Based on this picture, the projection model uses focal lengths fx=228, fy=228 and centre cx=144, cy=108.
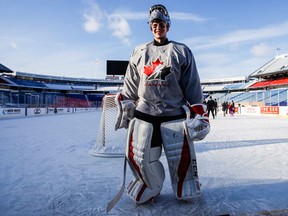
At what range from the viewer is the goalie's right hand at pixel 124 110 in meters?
1.96

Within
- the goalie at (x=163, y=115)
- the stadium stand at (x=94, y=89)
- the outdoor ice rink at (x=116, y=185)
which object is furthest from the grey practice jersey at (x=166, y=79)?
the stadium stand at (x=94, y=89)

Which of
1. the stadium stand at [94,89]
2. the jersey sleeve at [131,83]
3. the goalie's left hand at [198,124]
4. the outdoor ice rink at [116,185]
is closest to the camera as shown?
the goalie's left hand at [198,124]

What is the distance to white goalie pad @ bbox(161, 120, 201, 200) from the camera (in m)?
1.86

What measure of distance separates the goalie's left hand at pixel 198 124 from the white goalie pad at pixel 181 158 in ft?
0.21

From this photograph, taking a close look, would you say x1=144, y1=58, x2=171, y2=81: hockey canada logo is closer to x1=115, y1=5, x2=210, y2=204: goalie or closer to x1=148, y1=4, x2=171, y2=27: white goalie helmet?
x1=115, y1=5, x2=210, y2=204: goalie

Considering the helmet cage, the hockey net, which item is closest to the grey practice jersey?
the helmet cage

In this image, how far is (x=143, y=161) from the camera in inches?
72.9

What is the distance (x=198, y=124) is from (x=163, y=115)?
0.30 metres

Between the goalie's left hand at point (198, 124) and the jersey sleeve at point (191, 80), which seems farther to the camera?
the jersey sleeve at point (191, 80)

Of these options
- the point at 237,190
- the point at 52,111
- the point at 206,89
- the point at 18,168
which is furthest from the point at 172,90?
the point at 206,89

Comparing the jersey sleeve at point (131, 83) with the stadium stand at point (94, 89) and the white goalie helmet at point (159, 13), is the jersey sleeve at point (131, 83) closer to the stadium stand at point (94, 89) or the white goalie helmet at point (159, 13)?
the white goalie helmet at point (159, 13)

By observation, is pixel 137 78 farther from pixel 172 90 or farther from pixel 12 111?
pixel 12 111

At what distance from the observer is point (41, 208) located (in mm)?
1926

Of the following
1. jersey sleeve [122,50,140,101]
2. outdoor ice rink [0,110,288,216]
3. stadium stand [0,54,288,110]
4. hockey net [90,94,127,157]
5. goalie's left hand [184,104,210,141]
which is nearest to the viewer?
goalie's left hand [184,104,210,141]
